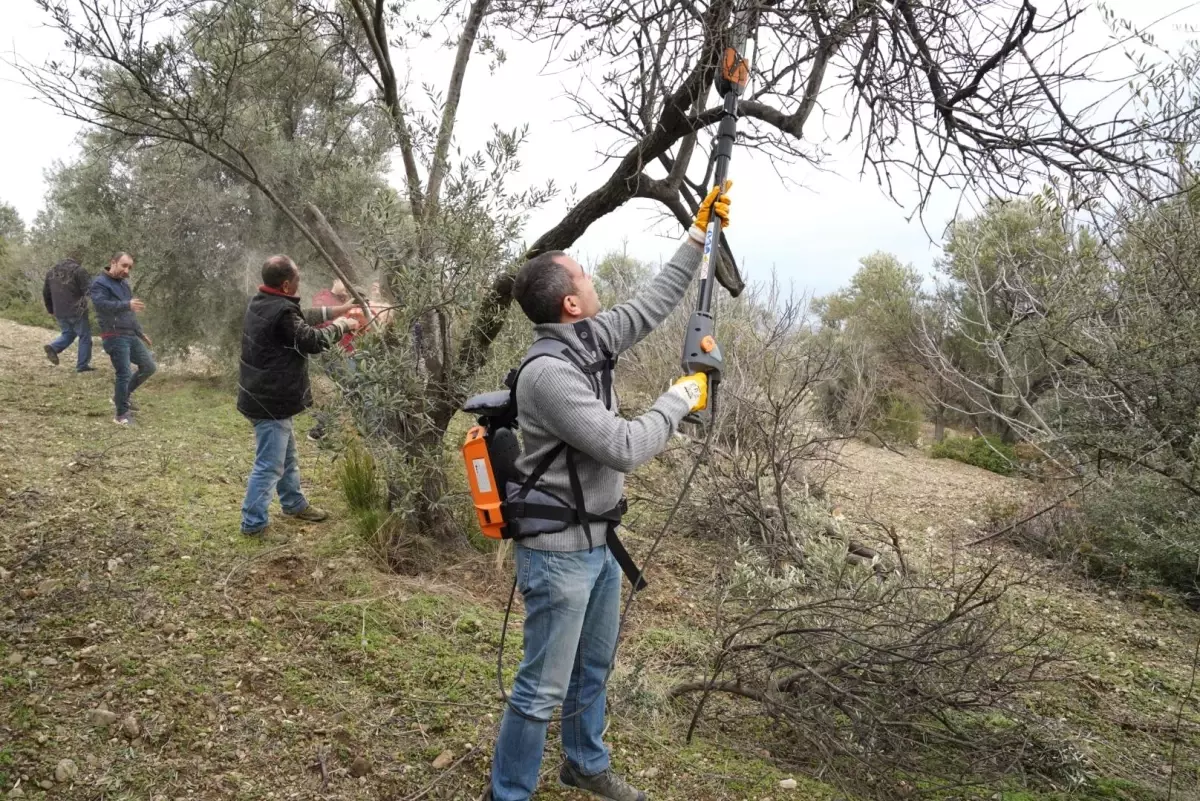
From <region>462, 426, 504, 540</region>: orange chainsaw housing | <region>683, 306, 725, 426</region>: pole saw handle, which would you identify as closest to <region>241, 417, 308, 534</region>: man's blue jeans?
<region>462, 426, 504, 540</region>: orange chainsaw housing

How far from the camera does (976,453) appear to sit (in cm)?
1549

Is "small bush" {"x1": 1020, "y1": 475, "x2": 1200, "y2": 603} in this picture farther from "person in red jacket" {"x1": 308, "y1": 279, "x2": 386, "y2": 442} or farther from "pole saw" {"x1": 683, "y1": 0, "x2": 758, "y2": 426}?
"person in red jacket" {"x1": 308, "y1": 279, "x2": 386, "y2": 442}

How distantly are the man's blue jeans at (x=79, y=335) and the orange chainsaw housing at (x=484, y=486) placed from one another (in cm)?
986

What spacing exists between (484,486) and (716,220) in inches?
51.1

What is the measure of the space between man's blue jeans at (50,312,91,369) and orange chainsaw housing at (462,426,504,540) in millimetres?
9861

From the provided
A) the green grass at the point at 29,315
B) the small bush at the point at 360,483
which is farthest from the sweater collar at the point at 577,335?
the green grass at the point at 29,315

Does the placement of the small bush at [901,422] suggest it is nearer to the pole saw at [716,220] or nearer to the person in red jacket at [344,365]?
the person in red jacket at [344,365]

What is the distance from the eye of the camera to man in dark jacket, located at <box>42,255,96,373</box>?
9.82m

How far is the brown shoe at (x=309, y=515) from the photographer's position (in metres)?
5.54

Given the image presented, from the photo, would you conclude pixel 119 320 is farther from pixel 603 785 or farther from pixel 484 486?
pixel 603 785

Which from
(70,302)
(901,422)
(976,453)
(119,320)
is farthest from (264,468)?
(901,422)

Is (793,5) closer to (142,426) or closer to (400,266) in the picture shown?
(400,266)

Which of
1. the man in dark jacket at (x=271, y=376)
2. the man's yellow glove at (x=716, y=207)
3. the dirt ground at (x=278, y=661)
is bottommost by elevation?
the dirt ground at (x=278, y=661)

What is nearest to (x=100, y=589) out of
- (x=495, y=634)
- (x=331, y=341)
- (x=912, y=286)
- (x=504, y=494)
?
(x=331, y=341)
